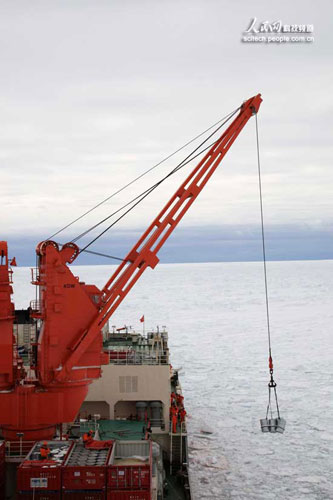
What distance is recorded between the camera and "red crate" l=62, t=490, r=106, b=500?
14.0 meters

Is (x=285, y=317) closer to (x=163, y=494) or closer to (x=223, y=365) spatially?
(x=223, y=365)

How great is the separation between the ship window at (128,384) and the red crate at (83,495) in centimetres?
848

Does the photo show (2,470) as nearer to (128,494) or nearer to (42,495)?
(42,495)

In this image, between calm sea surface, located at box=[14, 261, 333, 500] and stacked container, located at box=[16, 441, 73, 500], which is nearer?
stacked container, located at box=[16, 441, 73, 500]

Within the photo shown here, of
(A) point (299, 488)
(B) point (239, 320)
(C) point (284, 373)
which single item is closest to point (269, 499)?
(A) point (299, 488)

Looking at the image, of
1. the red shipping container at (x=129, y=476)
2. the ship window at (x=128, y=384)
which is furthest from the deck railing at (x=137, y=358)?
the red shipping container at (x=129, y=476)

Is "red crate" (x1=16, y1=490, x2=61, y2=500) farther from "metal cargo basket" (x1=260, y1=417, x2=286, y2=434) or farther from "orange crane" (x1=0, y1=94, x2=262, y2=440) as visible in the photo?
"metal cargo basket" (x1=260, y1=417, x2=286, y2=434)

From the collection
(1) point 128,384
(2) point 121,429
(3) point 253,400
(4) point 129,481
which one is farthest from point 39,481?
(3) point 253,400

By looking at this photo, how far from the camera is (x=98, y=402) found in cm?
2338

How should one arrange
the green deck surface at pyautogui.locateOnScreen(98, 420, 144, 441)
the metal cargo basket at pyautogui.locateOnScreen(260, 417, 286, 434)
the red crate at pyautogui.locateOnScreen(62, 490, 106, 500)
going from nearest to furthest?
the red crate at pyautogui.locateOnScreen(62, 490, 106, 500) → the metal cargo basket at pyautogui.locateOnScreen(260, 417, 286, 434) → the green deck surface at pyautogui.locateOnScreen(98, 420, 144, 441)

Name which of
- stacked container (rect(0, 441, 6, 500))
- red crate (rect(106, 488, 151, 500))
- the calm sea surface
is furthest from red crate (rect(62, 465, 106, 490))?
the calm sea surface

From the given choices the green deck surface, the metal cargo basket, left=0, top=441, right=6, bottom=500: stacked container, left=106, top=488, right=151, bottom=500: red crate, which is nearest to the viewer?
left=106, top=488, right=151, bottom=500: red crate

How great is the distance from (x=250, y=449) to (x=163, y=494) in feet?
29.9

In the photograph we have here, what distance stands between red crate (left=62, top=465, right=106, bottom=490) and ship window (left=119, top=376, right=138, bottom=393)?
847 centimetres
